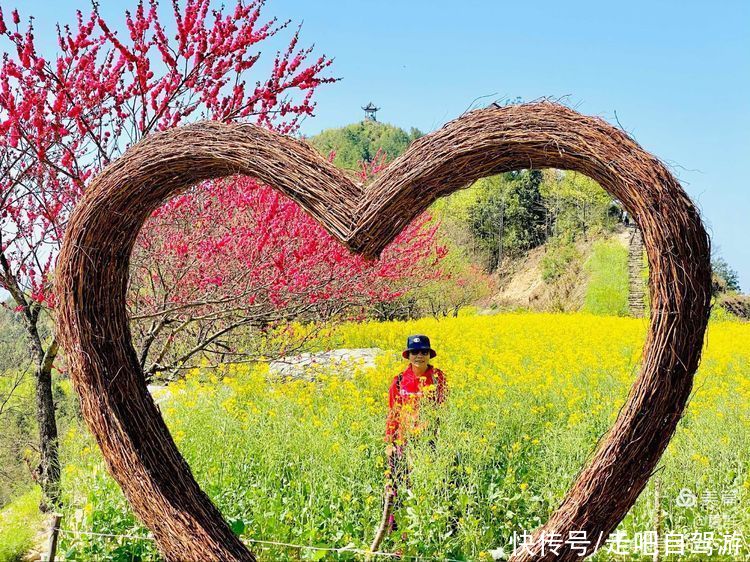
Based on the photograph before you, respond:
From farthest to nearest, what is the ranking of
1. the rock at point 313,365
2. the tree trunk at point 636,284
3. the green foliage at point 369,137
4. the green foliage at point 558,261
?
the green foliage at point 369,137 < the green foliage at point 558,261 < the tree trunk at point 636,284 < the rock at point 313,365

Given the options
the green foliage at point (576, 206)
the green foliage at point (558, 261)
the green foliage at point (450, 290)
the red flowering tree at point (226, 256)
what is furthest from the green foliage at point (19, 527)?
the green foliage at point (576, 206)

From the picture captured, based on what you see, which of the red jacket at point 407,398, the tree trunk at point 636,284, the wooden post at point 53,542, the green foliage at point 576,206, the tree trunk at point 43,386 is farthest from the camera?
the green foliage at point 576,206

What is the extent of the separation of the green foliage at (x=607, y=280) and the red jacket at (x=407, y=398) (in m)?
14.1

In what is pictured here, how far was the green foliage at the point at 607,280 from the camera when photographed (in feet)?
59.1

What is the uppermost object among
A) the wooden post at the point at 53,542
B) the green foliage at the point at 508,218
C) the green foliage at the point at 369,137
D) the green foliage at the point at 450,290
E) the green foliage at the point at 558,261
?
the green foliage at the point at 369,137

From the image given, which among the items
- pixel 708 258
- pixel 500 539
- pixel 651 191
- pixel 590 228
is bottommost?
pixel 500 539

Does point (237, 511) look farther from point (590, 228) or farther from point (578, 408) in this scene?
point (590, 228)

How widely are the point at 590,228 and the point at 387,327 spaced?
18.4 m

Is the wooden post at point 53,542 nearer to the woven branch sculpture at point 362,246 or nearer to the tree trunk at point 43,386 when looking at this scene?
the woven branch sculpture at point 362,246

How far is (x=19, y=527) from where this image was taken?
5.21m

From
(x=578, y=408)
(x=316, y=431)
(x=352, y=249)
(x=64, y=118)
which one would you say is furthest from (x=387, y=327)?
(x=352, y=249)

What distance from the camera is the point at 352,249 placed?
292cm

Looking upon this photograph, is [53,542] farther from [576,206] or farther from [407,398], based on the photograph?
[576,206]

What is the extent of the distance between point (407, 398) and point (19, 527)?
3247 millimetres
